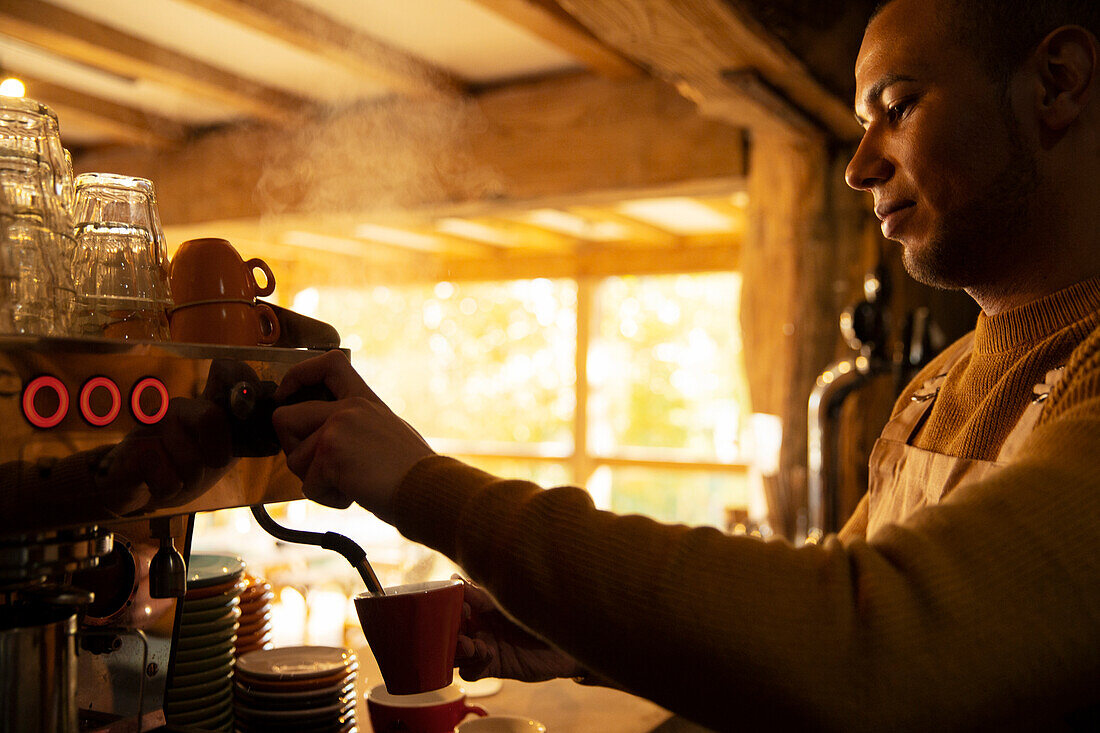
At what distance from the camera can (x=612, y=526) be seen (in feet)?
2.05

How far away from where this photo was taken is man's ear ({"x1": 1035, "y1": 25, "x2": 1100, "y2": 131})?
0.94 meters

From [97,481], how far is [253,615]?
0.61 m

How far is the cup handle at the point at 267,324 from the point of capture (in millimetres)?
864

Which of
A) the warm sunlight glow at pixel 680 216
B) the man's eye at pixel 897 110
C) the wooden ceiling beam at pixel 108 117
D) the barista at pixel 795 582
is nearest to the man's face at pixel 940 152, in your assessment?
the man's eye at pixel 897 110

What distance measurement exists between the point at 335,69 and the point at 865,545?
2632 mm

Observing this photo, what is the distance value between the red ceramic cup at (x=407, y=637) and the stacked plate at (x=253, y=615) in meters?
0.41

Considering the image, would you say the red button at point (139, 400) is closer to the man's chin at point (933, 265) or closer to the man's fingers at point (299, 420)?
the man's fingers at point (299, 420)

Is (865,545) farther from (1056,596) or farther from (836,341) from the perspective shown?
(836,341)

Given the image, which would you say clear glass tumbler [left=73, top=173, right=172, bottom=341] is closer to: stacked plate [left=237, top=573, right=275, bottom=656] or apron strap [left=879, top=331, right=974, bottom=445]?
stacked plate [left=237, top=573, right=275, bottom=656]

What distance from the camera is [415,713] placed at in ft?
3.10

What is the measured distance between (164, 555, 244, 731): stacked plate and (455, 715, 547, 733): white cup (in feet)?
0.91

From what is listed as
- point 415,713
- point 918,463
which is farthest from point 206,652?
point 918,463

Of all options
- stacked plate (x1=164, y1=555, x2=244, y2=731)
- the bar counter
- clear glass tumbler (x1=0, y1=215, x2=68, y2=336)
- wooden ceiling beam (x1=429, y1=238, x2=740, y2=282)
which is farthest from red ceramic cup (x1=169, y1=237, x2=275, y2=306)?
wooden ceiling beam (x1=429, y1=238, x2=740, y2=282)

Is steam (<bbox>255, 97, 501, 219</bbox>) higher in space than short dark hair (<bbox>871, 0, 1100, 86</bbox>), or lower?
higher
